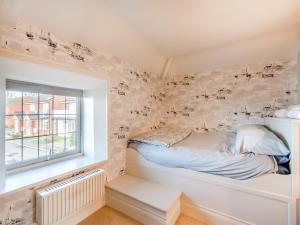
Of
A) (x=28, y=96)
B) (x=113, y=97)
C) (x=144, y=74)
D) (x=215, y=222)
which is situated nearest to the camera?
(x=215, y=222)

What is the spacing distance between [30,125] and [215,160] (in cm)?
211

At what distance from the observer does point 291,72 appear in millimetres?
2291

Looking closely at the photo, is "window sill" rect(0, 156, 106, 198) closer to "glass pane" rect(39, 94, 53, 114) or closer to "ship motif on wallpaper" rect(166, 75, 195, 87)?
"glass pane" rect(39, 94, 53, 114)

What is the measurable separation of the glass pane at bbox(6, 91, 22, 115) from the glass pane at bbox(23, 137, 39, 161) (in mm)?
330

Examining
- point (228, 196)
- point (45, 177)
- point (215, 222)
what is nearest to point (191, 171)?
point (228, 196)

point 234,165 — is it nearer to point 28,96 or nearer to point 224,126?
point 224,126

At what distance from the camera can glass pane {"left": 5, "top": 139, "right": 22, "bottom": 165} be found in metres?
1.58

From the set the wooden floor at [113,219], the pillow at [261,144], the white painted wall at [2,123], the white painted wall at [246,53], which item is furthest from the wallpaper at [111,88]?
the pillow at [261,144]

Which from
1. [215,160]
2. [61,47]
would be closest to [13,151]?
[61,47]

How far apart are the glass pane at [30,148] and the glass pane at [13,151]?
0.04 m

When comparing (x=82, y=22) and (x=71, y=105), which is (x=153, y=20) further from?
(x=71, y=105)

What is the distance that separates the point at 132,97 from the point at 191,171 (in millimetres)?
1407

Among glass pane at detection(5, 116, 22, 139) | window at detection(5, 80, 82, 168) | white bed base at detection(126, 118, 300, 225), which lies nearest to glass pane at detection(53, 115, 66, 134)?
window at detection(5, 80, 82, 168)

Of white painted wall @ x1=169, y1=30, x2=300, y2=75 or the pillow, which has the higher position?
white painted wall @ x1=169, y1=30, x2=300, y2=75
